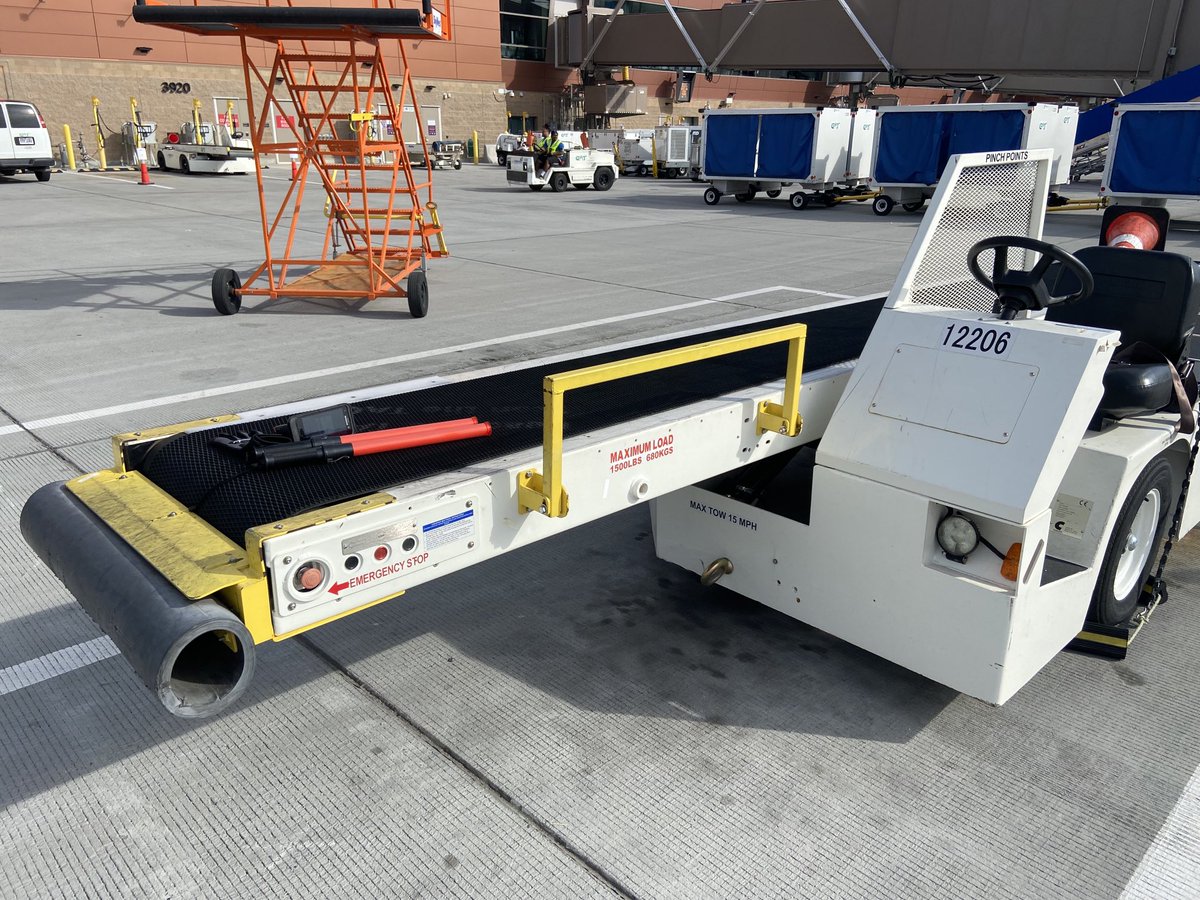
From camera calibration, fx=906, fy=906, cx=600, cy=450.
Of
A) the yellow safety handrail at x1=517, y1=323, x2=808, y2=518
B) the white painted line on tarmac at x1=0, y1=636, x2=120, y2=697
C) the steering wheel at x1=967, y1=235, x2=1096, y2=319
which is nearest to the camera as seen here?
the yellow safety handrail at x1=517, y1=323, x2=808, y2=518

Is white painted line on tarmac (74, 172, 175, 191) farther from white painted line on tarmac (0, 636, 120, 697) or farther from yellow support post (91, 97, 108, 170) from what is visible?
white painted line on tarmac (0, 636, 120, 697)

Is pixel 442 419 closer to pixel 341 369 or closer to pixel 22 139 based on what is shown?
pixel 341 369

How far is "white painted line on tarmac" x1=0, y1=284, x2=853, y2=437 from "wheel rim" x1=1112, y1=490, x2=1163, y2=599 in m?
6.09

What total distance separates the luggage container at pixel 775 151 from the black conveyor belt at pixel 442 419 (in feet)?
67.6

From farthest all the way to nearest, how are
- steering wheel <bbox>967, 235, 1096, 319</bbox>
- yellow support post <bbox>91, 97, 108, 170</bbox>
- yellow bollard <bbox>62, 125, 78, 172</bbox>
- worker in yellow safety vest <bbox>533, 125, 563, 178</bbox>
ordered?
1. yellow support post <bbox>91, 97, 108, 170</bbox>
2. yellow bollard <bbox>62, 125, 78, 172</bbox>
3. worker in yellow safety vest <bbox>533, 125, 563, 178</bbox>
4. steering wheel <bbox>967, 235, 1096, 319</bbox>

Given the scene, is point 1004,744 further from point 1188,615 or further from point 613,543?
point 613,543

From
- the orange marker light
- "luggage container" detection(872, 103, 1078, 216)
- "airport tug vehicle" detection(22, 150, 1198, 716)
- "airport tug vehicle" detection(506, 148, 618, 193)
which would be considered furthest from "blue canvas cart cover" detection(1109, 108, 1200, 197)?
the orange marker light

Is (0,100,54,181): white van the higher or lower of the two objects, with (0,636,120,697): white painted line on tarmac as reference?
higher

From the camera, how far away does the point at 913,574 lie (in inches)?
126

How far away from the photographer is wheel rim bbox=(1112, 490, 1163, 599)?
3.75m

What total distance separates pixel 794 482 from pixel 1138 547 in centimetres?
146

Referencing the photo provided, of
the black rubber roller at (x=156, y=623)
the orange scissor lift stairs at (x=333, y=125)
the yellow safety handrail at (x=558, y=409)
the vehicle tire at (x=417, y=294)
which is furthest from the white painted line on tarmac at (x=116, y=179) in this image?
the yellow safety handrail at (x=558, y=409)

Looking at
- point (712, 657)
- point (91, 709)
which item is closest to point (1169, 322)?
point (712, 657)

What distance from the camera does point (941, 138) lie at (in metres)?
21.8
